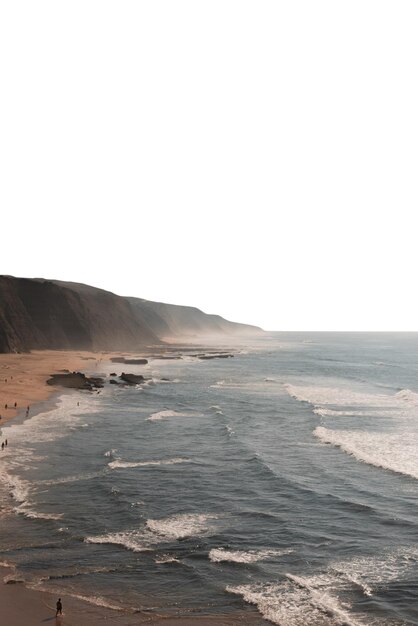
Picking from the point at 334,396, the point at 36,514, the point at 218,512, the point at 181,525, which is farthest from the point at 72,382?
the point at 181,525

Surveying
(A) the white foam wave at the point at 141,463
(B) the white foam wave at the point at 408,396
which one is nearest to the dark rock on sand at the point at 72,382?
(A) the white foam wave at the point at 141,463

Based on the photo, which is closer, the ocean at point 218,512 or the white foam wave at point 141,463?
the ocean at point 218,512

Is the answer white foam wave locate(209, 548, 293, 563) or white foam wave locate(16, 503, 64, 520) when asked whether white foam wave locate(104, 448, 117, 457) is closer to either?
white foam wave locate(16, 503, 64, 520)

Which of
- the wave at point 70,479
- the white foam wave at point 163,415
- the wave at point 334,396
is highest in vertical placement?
the wave at point 334,396

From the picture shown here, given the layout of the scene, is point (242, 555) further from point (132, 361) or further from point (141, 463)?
point (132, 361)

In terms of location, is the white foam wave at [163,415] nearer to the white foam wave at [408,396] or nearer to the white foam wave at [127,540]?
the white foam wave at [127,540]

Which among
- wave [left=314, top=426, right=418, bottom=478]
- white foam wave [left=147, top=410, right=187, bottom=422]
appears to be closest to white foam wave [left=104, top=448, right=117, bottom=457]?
white foam wave [left=147, top=410, right=187, bottom=422]

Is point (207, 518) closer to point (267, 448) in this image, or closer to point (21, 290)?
point (267, 448)
